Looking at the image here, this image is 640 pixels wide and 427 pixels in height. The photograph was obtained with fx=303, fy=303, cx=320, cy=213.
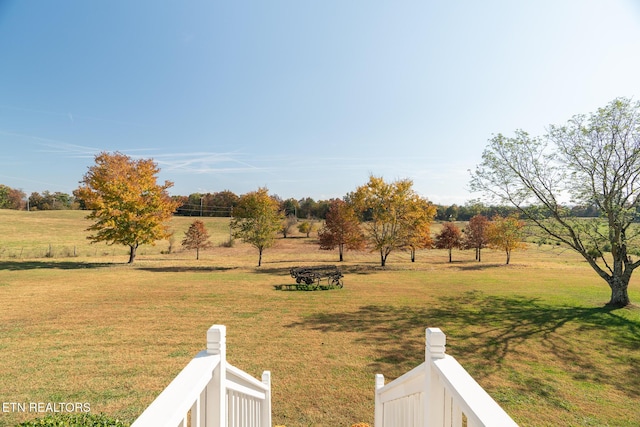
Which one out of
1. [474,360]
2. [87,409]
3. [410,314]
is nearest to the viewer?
[87,409]

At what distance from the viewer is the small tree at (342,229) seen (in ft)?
98.7

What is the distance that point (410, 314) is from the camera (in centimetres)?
1277

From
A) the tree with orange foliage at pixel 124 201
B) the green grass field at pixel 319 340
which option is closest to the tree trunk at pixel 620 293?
the green grass field at pixel 319 340

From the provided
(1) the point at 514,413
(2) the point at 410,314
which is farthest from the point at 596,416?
(2) the point at 410,314

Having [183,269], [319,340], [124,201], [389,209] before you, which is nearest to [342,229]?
[389,209]

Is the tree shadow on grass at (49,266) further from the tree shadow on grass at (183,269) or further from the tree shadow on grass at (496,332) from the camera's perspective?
the tree shadow on grass at (496,332)

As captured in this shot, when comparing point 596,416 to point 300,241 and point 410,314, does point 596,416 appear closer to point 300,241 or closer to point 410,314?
point 410,314

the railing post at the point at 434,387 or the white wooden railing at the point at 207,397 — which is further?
the railing post at the point at 434,387

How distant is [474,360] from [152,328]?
10.2 meters

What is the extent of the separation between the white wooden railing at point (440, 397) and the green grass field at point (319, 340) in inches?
135

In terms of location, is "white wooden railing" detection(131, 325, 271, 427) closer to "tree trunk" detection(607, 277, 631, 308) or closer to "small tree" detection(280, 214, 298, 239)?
"tree trunk" detection(607, 277, 631, 308)

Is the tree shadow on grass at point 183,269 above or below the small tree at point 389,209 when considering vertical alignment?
below

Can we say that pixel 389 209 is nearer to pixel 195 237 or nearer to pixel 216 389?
pixel 195 237

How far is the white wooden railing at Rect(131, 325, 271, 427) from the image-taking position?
1.40 metres
